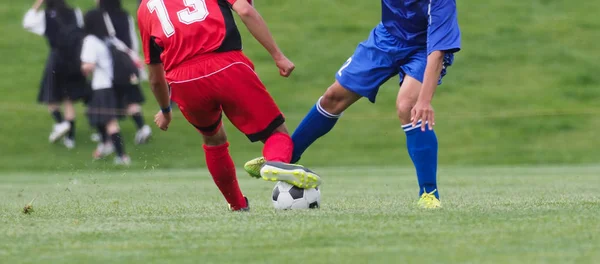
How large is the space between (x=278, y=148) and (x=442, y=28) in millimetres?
1150

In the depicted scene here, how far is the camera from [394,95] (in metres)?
20.8

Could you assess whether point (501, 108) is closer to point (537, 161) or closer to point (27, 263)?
point (537, 161)

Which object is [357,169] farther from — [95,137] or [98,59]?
[95,137]

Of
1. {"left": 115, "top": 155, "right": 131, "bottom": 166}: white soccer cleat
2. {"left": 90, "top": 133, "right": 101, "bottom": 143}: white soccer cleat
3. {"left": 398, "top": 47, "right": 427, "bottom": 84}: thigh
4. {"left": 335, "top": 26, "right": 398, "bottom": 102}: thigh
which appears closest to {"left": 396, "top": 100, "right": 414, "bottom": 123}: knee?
{"left": 398, "top": 47, "right": 427, "bottom": 84}: thigh

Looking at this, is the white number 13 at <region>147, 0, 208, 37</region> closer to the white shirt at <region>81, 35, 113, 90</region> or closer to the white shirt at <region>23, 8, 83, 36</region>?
the white shirt at <region>81, 35, 113, 90</region>

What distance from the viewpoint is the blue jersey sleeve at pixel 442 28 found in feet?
20.0

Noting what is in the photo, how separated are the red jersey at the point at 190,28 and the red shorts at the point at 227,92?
0.05m

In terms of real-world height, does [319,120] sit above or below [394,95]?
above

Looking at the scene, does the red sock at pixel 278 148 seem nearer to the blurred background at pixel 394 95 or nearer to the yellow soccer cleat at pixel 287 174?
the yellow soccer cleat at pixel 287 174

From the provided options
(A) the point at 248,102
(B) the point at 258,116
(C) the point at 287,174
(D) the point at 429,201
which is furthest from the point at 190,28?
(D) the point at 429,201

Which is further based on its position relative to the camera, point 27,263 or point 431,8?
point 431,8

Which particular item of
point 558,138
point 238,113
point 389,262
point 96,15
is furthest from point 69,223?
point 558,138

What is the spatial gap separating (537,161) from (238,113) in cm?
1248

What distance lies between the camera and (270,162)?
603cm
